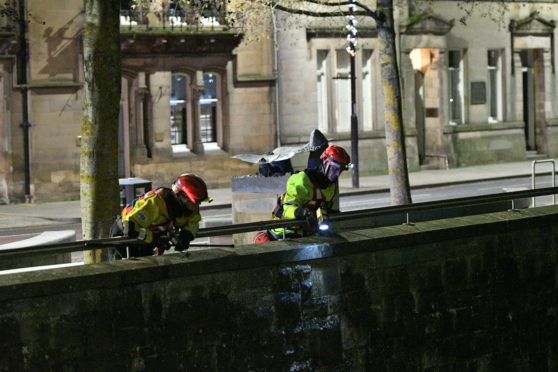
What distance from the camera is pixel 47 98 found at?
106 ft

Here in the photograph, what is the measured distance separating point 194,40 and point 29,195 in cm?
639

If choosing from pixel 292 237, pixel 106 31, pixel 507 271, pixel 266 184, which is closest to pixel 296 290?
pixel 292 237

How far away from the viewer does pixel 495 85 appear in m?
42.5

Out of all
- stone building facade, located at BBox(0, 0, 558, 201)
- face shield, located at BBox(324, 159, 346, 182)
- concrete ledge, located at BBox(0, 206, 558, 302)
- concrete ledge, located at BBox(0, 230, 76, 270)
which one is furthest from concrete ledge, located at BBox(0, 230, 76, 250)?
stone building facade, located at BBox(0, 0, 558, 201)

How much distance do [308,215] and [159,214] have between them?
5.43 ft

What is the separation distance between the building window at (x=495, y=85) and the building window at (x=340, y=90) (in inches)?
213

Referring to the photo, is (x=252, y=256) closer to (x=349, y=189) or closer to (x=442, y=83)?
(x=349, y=189)

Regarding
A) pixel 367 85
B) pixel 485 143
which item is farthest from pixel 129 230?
pixel 485 143

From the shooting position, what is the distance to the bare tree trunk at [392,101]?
74.6 feet

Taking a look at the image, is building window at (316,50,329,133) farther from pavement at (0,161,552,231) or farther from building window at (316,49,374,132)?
pavement at (0,161,552,231)

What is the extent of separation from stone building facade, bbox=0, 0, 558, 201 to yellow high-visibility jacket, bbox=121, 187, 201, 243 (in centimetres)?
1934

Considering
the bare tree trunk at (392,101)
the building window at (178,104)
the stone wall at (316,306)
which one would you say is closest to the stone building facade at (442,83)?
the building window at (178,104)

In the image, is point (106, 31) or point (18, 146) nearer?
point (106, 31)

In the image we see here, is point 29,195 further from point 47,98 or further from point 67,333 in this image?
point 67,333
